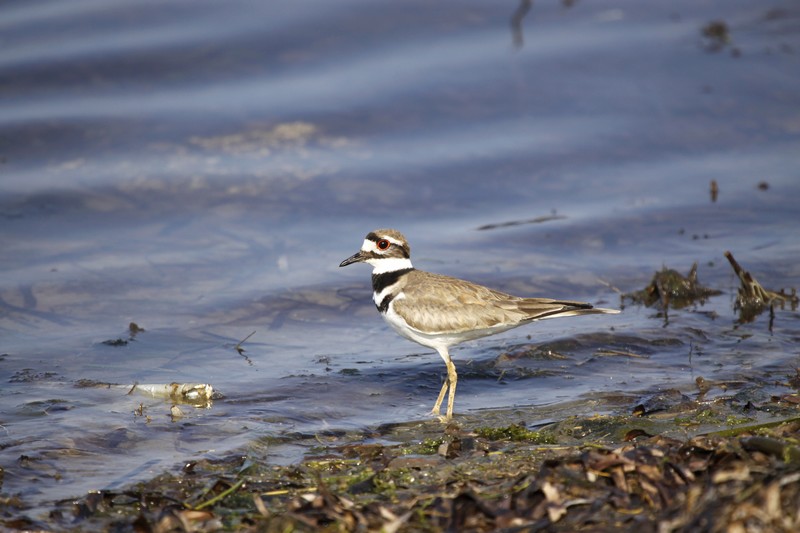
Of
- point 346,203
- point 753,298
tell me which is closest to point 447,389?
point 753,298

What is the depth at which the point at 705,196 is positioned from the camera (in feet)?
39.3

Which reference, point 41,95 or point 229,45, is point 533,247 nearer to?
point 229,45

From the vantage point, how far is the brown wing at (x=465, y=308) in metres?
7.66

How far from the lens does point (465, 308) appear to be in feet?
25.5

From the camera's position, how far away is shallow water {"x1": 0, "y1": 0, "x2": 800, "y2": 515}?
7.67m

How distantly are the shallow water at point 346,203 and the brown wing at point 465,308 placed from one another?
636 mm

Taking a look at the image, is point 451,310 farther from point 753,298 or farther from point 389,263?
point 753,298

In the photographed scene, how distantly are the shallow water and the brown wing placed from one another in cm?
64

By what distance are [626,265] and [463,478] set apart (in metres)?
5.68

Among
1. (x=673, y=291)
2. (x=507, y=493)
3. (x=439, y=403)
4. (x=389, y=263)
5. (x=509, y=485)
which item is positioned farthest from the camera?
(x=673, y=291)

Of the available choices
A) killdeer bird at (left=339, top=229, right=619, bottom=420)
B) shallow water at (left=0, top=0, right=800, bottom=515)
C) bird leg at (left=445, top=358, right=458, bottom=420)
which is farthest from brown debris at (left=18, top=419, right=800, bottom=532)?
killdeer bird at (left=339, top=229, right=619, bottom=420)

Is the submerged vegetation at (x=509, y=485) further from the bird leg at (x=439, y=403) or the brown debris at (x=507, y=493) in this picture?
the bird leg at (x=439, y=403)

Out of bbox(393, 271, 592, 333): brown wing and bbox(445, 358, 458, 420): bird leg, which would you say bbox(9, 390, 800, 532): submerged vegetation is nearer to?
bbox(445, 358, 458, 420): bird leg

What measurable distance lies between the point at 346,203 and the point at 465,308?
445cm
